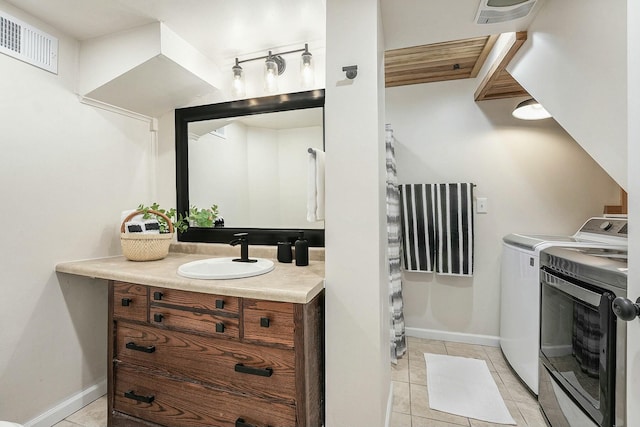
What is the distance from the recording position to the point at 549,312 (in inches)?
60.1

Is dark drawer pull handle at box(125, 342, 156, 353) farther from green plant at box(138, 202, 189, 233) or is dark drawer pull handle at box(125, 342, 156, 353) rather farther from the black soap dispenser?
the black soap dispenser

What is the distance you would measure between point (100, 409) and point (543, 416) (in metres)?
2.61

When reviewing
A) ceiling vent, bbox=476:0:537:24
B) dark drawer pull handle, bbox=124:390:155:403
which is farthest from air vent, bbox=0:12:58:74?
ceiling vent, bbox=476:0:537:24

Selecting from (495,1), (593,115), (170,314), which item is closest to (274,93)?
(495,1)

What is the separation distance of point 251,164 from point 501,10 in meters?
1.59

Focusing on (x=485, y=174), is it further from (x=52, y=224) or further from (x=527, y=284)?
(x=52, y=224)

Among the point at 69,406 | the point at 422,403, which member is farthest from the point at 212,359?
the point at 422,403

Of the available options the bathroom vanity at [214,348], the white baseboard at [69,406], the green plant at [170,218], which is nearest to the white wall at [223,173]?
the green plant at [170,218]

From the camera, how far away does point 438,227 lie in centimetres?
243

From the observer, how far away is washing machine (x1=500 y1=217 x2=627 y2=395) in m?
1.68

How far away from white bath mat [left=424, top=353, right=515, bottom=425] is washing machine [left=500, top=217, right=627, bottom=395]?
0.23 meters

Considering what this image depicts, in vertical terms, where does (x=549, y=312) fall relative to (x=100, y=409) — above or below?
above

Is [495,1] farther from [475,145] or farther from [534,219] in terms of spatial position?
[534,219]

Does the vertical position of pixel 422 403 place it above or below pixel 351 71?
below
